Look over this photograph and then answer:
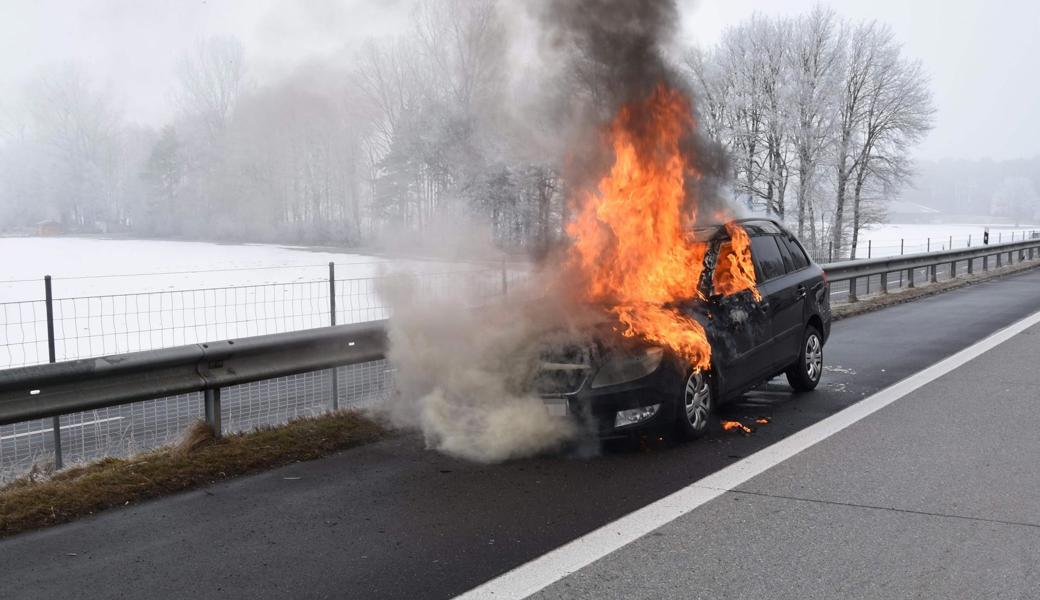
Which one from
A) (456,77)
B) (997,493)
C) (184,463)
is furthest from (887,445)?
(456,77)

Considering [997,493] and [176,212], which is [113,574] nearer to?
[997,493]

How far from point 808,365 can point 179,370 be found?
5688 mm

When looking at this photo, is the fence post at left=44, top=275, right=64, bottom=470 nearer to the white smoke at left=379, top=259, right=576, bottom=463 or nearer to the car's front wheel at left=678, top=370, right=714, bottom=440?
the white smoke at left=379, top=259, right=576, bottom=463

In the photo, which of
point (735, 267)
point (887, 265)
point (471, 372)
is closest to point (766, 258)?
point (735, 267)

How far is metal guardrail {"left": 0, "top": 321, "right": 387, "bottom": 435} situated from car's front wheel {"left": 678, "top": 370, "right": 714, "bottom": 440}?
2.65m

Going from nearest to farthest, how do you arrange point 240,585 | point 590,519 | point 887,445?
1. point 240,585
2. point 590,519
3. point 887,445

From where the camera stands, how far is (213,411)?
619 centimetres

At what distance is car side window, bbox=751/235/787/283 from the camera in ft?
24.4

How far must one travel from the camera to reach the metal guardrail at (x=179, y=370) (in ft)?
17.3

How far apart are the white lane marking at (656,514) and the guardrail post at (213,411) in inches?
123

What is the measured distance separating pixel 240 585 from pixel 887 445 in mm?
4565

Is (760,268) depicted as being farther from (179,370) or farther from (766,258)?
(179,370)

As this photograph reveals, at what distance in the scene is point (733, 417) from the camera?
7121 mm

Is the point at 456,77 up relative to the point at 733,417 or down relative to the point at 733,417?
up
